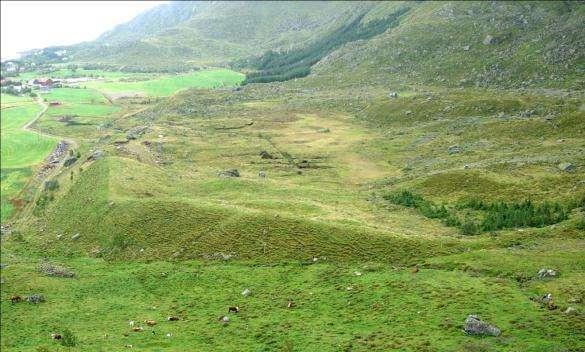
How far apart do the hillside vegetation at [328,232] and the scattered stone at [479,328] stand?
0.54 metres

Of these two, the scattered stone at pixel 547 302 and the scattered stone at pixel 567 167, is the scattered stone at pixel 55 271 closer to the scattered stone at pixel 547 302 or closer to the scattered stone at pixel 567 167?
the scattered stone at pixel 547 302

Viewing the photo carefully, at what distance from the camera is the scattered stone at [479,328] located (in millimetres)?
40875

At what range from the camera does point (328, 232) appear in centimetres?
6494

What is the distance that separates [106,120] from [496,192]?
459 ft

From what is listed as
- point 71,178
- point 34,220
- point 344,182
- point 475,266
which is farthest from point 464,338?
point 71,178

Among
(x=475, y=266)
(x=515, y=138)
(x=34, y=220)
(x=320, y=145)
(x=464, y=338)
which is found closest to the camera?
(x=464, y=338)

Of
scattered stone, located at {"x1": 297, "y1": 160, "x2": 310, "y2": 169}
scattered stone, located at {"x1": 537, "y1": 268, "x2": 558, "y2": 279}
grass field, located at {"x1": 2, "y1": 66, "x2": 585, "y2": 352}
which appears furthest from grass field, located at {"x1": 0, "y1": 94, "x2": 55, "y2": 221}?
scattered stone, located at {"x1": 537, "y1": 268, "x2": 558, "y2": 279}

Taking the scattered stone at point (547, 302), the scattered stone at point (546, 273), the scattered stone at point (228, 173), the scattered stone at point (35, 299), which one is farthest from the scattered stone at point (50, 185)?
the scattered stone at point (547, 302)

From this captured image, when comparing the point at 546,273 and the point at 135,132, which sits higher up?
the point at 135,132

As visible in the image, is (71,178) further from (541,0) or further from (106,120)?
(541,0)

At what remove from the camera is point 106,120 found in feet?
590

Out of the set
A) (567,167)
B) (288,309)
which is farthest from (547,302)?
(567,167)

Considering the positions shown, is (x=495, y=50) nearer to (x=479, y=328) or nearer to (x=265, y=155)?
Answer: (x=265, y=155)

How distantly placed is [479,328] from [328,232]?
26298 mm
